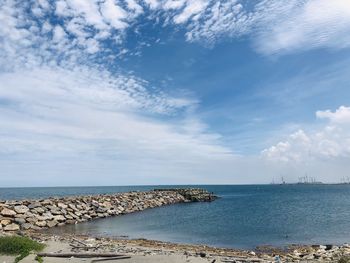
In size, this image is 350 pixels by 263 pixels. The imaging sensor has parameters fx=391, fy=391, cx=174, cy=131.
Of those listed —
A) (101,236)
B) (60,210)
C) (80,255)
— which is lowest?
(101,236)

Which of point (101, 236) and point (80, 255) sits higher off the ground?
point (80, 255)

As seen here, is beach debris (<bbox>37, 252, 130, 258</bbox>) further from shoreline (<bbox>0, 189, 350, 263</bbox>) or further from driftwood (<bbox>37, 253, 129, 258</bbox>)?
shoreline (<bbox>0, 189, 350, 263</bbox>)

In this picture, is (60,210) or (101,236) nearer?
(101,236)

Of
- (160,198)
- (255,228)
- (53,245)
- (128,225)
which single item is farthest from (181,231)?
(160,198)

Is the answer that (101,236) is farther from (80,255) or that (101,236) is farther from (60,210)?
(80,255)

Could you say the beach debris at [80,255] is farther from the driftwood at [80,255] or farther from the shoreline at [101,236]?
the shoreline at [101,236]

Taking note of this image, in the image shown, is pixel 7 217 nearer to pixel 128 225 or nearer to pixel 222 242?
pixel 128 225

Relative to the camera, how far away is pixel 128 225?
37188mm

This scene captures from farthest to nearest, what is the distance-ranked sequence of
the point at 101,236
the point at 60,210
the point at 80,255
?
the point at 60,210 → the point at 101,236 → the point at 80,255

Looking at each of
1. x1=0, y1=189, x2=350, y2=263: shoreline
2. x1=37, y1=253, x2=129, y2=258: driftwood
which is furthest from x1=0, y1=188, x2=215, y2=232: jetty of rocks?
x1=37, y1=253, x2=129, y2=258: driftwood

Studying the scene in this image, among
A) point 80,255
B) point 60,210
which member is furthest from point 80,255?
point 60,210

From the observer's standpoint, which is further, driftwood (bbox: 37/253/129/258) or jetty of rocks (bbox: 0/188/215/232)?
jetty of rocks (bbox: 0/188/215/232)

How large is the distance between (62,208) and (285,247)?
23508 mm

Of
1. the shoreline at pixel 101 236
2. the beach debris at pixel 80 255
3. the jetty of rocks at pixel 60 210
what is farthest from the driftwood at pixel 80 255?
the jetty of rocks at pixel 60 210
